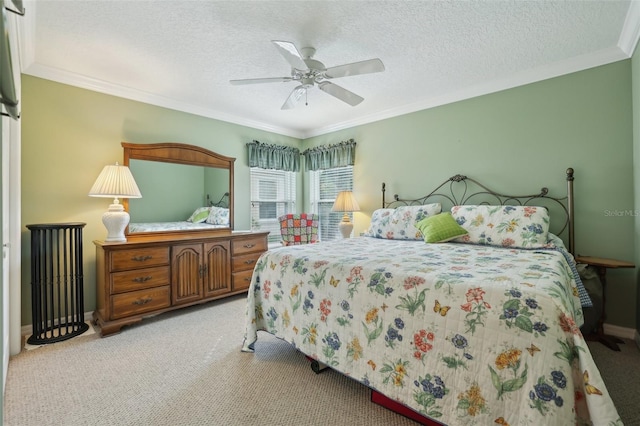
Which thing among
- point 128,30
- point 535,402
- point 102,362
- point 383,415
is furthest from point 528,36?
point 102,362

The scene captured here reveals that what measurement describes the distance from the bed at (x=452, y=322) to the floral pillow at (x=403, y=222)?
565 millimetres

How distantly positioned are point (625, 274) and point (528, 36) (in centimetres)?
217

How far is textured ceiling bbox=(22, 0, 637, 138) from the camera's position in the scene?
203 centimetres

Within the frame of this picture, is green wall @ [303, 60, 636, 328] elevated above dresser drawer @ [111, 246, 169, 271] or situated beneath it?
elevated above

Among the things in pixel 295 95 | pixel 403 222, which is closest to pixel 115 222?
pixel 295 95

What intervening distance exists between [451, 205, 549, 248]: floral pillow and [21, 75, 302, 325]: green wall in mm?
3500

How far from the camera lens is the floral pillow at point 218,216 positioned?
3.88 meters

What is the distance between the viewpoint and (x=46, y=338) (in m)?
2.54

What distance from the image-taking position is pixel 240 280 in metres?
3.68

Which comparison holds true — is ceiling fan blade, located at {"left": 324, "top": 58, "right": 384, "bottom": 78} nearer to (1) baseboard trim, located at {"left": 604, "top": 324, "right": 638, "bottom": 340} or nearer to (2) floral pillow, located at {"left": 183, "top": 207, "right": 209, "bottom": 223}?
(2) floral pillow, located at {"left": 183, "top": 207, "right": 209, "bottom": 223}

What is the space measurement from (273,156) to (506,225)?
10.8 feet

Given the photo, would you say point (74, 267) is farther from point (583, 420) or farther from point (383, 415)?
point (583, 420)

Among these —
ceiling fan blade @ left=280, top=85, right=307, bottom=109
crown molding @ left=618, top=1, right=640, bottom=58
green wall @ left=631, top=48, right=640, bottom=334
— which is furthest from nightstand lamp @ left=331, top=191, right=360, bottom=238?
crown molding @ left=618, top=1, right=640, bottom=58

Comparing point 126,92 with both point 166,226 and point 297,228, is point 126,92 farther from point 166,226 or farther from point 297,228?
point 297,228
